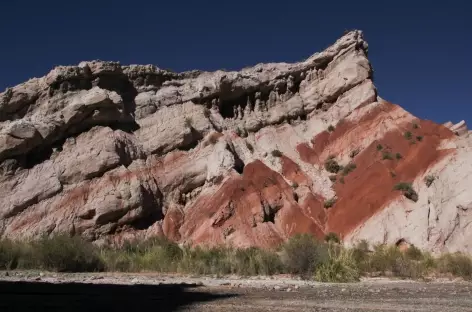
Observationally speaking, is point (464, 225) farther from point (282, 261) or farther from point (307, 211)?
point (282, 261)

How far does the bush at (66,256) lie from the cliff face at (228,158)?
11816 mm

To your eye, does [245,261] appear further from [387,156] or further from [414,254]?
[387,156]

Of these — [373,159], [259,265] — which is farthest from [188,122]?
[259,265]

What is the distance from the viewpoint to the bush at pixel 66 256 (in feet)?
78.3

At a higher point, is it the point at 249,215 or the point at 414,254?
the point at 249,215

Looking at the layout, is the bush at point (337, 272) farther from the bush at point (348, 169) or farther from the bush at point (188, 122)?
the bush at point (188, 122)

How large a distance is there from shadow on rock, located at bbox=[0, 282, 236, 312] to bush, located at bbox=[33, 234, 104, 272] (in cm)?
887

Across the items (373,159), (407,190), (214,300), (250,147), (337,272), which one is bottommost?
(214,300)

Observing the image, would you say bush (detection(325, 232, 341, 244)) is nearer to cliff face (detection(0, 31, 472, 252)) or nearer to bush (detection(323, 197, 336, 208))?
cliff face (detection(0, 31, 472, 252))

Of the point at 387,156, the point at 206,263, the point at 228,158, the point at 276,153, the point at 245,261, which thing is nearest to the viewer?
the point at 245,261

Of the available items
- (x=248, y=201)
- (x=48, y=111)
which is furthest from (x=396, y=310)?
(x=48, y=111)

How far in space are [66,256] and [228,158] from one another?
1987 centimetres

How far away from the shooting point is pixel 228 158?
4162 centimetres

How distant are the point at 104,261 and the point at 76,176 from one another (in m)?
16.3
